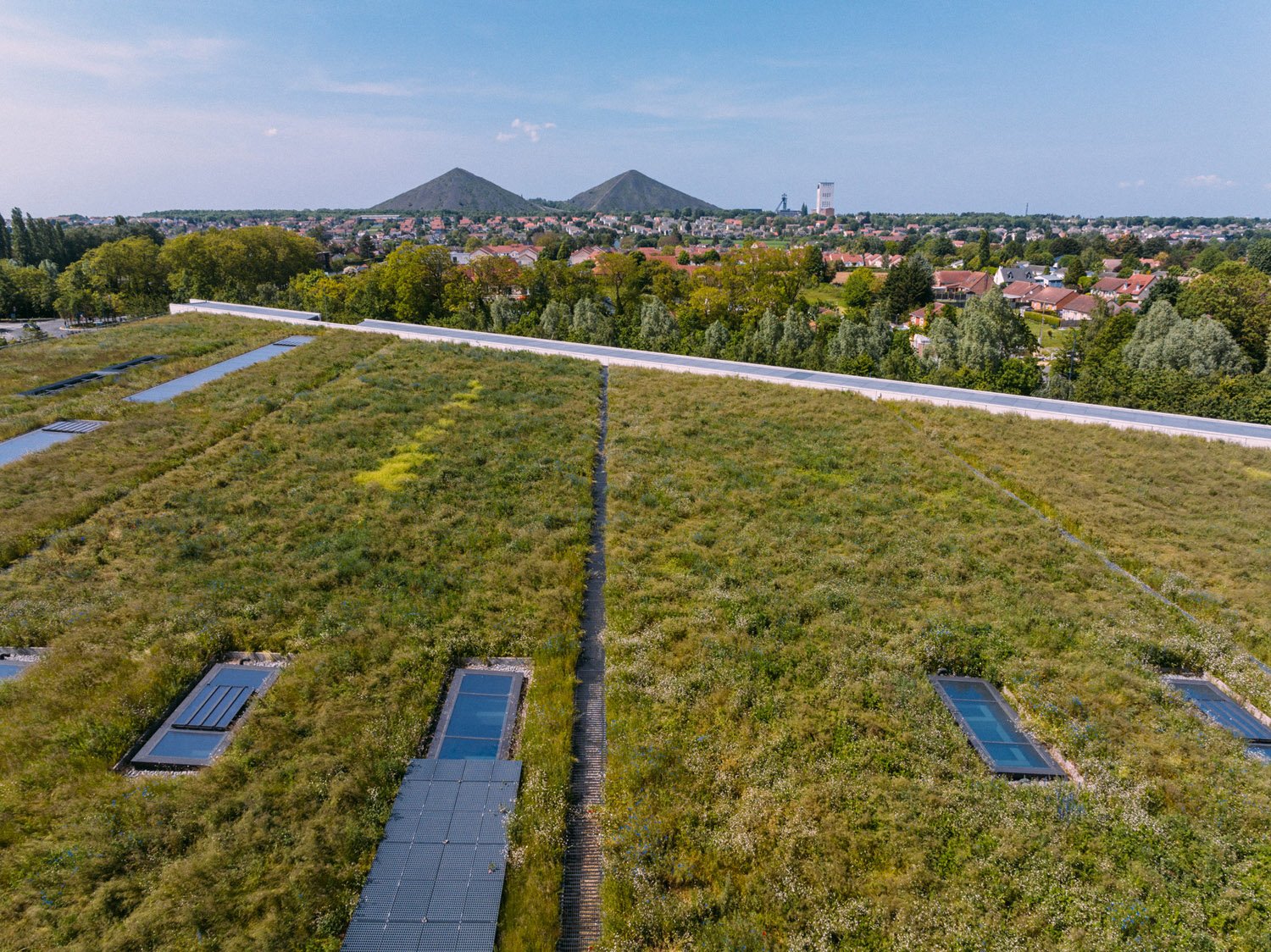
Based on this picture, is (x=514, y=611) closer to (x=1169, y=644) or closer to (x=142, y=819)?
(x=142, y=819)

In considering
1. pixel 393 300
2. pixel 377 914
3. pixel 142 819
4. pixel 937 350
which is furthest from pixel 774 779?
pixel 393 300

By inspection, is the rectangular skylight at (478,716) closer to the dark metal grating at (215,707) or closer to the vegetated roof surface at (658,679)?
the vegetated roof surface at (658,679)

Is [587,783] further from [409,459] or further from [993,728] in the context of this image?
[409,459]

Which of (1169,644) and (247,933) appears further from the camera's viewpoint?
(1169,644)

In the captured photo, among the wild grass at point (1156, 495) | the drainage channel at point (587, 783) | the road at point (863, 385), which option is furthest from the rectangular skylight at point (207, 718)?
the road at point (863, 385)

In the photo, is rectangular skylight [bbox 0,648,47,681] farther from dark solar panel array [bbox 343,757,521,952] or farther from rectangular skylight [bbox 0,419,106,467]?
rectangular skylight [bbox 0,419,106,467]

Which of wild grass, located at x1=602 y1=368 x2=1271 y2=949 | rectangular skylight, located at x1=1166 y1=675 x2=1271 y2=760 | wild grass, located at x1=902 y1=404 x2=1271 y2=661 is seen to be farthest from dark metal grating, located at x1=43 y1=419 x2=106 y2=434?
rectangular skylight, located at x1=1166 y1=675 x2=1271 y2=760
